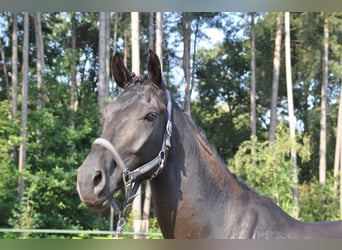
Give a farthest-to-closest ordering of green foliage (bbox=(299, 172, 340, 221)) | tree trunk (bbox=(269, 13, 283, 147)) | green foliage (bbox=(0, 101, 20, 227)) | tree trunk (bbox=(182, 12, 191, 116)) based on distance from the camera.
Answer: tree trunk (bbox=(182, 12, 191, 116)) → tree trunk (bbox=(269, 13, 283, 147)) → green foliage (bbox=(299, 172, 340, 221)) → green foliage (bbox=(0, 101, 20, 227))

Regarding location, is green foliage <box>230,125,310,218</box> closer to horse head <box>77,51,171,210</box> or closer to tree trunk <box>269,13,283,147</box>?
tree trunk <box>269,13,283,147</box>

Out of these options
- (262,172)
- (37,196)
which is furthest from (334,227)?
(37,196)

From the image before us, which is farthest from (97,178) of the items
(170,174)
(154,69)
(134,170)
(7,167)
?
(7,167)

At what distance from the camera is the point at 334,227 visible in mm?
2225

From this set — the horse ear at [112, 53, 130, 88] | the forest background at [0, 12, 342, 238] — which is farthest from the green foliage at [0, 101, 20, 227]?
the horse ear at [112, 53, 130, 88]

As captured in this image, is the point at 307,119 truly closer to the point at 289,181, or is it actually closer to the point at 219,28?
the point at 219,28

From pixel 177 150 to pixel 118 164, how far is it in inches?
14.5

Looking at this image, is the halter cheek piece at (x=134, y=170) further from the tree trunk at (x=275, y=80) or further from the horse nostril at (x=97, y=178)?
the tree trunk at (x=275, y=80)

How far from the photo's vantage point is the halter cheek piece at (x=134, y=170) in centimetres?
183

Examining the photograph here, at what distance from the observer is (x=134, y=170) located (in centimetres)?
188

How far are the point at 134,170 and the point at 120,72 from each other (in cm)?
63

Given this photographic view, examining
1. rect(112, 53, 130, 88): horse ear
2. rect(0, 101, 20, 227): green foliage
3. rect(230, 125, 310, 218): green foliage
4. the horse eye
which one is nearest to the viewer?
the horse eye

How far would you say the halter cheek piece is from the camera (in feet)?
5.99

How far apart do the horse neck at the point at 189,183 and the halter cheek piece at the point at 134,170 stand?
0.08 m
